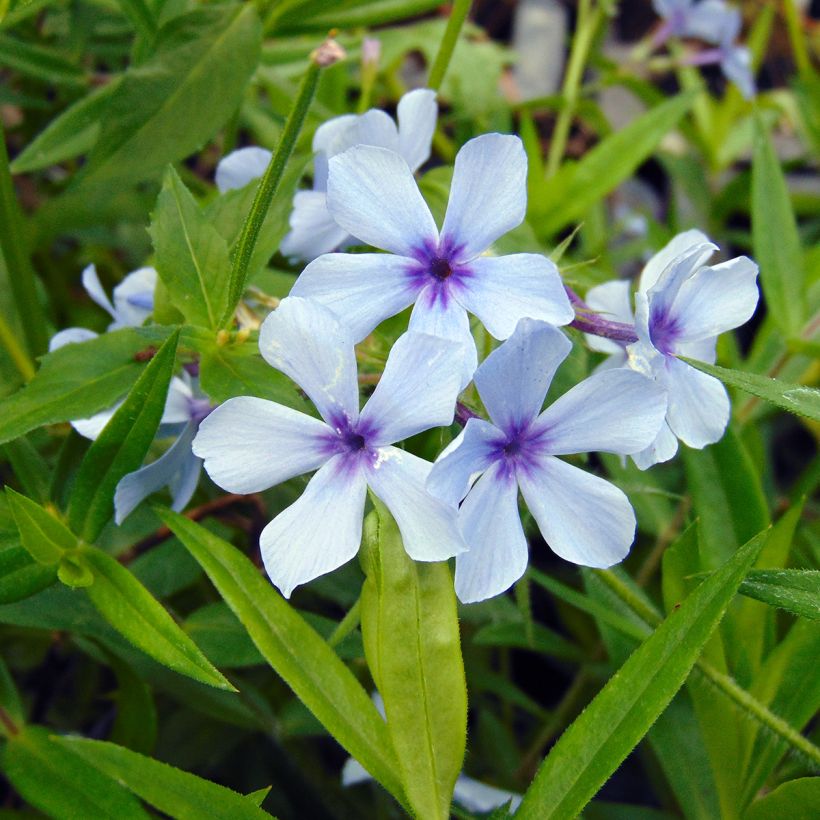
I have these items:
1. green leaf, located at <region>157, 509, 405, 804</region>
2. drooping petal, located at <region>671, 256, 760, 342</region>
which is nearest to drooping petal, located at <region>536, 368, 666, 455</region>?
drooping petal, located at <region>671, 256, 760, 342</region>

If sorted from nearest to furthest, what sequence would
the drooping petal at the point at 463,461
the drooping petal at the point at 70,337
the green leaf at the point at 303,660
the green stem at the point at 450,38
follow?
the drooping petal at the point at 463,461 < the green leaf at the point at 303,660 < the drooping petal at the point at 70,337 < the green stem at the point at 450,38

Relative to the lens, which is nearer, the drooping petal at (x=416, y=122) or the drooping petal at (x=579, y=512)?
the drooping petal at (x=579, y=512)

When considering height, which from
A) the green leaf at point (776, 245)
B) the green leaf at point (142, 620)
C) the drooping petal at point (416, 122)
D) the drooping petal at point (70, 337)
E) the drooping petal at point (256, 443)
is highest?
the drooping petal at point (416, 122)

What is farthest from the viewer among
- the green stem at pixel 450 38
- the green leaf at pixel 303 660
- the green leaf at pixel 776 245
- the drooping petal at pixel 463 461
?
the green leaf at pixel 776 245

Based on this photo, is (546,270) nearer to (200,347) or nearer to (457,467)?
(457,467)

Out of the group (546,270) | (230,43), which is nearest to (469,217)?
(546,270)

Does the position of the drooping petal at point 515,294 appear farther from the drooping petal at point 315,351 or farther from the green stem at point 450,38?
the green stem at point 450,38

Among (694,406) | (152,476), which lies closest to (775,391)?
(694,406)

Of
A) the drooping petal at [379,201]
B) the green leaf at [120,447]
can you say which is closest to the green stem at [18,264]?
the green leaf at [120,447]

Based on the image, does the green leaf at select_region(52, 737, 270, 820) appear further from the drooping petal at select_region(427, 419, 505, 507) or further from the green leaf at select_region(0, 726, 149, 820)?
the drooping petal at select_region(427, 419, 505, 507)
